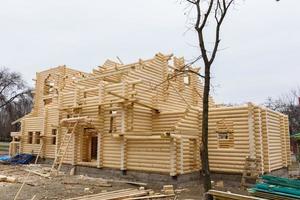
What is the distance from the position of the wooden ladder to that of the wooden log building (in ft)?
1.25

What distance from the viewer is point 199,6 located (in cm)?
1009

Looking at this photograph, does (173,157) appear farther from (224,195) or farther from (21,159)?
(21,159)

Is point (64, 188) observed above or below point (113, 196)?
below

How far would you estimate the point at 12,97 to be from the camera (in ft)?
152

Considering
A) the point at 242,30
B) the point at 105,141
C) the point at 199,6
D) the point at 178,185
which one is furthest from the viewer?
the point at 105,141

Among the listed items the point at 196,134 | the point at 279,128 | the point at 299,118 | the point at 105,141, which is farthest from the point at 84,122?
the point at 299,118

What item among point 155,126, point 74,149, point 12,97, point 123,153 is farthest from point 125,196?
point 12,97

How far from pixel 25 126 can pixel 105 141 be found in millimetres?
11887

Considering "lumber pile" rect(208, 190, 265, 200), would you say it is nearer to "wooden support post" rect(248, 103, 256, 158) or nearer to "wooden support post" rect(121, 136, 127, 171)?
"wooden support post" rect(248, 103, 256, 158)

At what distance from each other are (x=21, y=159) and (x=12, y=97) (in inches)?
1045

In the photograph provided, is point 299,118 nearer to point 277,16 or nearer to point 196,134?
point 196,134

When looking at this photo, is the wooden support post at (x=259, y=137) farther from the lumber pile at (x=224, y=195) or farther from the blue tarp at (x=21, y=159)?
the blue tarp at (x=21, y=159)

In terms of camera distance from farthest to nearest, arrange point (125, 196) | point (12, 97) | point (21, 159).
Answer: point (12, 97) → point (21, 159) → point (125, 196)

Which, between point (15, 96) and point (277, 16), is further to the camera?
point (15, 96)
